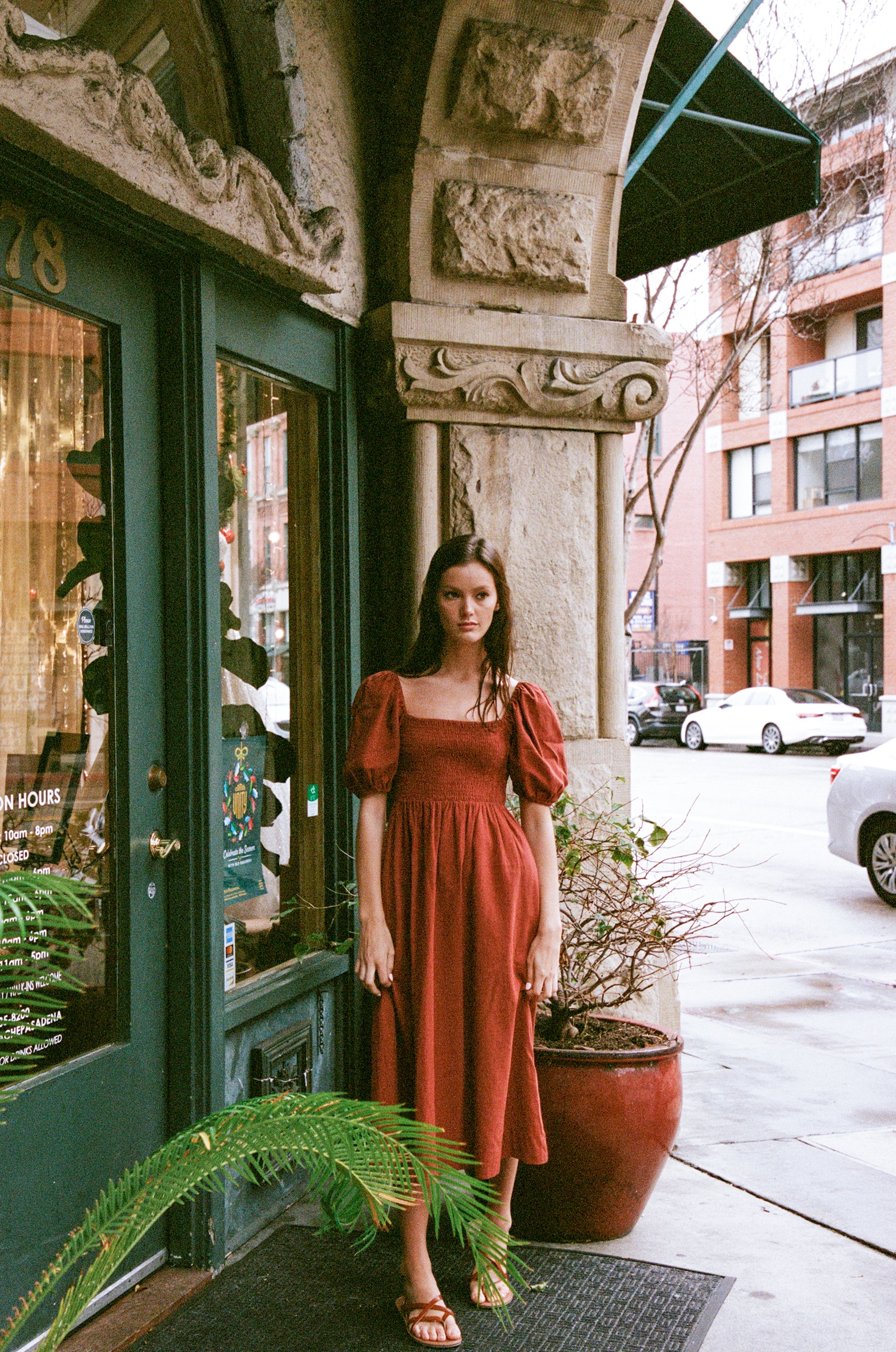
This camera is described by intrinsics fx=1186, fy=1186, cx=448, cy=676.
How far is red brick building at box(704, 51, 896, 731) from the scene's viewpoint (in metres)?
26.8

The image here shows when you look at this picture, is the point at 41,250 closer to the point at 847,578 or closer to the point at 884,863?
the point at 884,863

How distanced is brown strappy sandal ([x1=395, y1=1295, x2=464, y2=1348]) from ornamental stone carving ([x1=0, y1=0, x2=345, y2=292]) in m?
2.80

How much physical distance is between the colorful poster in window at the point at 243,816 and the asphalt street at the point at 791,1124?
4.49ft

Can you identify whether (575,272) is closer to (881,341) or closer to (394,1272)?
(394,1272)

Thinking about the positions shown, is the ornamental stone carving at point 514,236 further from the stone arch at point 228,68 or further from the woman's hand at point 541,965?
the woman's hand at point 541,965

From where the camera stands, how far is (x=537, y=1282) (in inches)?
126

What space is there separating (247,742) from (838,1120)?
2.75 m

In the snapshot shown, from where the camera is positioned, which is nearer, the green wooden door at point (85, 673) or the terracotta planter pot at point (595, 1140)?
the green wooden door at point (85, 673)

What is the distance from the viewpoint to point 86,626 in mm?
3066

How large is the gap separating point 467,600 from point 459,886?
0.74 metres

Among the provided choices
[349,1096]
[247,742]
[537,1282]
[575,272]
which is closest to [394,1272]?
[537,1282]

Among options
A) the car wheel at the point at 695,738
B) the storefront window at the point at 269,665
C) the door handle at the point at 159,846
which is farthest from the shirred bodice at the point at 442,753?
the car wheel at the point at 695,738

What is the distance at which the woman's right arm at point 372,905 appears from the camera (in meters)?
3.01

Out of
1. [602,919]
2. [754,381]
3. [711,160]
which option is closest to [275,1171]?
[602,919]
